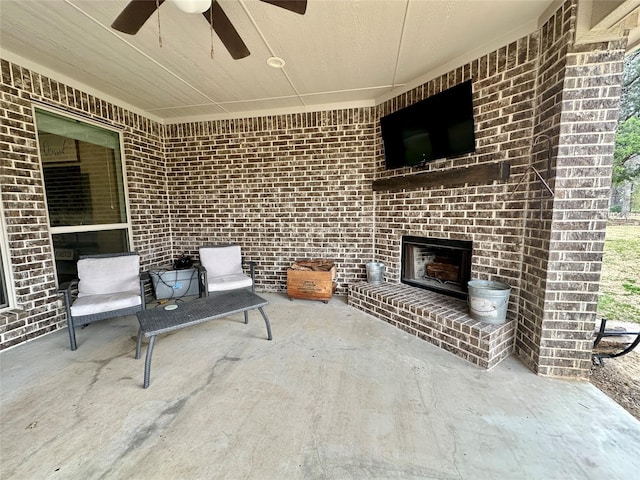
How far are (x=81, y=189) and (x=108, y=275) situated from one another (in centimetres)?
119

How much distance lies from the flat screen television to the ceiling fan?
1841mm

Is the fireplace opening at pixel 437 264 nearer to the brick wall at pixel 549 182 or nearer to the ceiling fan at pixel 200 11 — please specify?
the brick wall at pixel 549 182

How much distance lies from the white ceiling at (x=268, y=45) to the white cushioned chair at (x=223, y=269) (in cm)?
215

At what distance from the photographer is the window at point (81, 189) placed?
296cm

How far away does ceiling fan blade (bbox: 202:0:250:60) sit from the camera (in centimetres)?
174

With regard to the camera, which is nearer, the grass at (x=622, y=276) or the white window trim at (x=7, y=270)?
the white window trim at (x=7, y=270)

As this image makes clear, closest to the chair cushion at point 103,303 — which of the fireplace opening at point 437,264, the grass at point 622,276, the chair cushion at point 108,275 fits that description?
the chair cushion at point 108,275

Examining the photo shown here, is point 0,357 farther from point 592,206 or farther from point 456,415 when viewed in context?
point 592,206

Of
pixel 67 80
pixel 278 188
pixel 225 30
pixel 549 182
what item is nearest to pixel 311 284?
pixel 278 188

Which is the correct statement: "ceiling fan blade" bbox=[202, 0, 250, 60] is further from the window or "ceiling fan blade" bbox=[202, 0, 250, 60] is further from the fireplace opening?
the fireplace opening

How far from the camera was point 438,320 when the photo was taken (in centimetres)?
255

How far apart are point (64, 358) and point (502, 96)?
4.74 m

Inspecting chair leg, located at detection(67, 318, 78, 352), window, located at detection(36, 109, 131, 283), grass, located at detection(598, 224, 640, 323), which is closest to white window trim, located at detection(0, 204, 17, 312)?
window, located at detection(36, 109, 131, 283)

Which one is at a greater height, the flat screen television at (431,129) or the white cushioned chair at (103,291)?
the flat screen television at (431,129)
